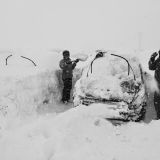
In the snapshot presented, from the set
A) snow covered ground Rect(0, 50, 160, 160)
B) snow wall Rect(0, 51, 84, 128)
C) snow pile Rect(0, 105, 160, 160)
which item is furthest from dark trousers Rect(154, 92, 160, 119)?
snow wall Rect(0, 51, 84, 128)

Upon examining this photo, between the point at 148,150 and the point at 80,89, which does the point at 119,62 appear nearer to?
the point at 80,89

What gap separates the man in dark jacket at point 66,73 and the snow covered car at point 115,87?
39.7 inches

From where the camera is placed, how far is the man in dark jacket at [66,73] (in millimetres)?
A: 10469

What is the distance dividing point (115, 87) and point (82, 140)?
2.07 meters

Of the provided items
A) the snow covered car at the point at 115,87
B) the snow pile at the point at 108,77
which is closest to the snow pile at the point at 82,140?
the snow covered car at the point at 115,87

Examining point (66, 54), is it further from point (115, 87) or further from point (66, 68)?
point (115, 87)

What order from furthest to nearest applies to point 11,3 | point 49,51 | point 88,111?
point 11,3 → point 49,51 → point 88,111

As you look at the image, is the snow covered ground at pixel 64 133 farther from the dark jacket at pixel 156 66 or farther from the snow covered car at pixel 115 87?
the dark jacket at pixel 156 66

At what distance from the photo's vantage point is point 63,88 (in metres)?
10.8

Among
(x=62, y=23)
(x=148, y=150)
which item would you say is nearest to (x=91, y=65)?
(x=148, y=150)

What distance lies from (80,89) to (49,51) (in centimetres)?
382

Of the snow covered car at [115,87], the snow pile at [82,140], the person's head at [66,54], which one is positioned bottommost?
the snow pile at [82,140]

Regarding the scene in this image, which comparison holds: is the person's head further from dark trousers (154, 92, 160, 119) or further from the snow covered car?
dark trousers (154, 92, 160, 119)

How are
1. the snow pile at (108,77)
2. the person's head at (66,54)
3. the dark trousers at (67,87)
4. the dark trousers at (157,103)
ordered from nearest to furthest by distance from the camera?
the snow pile at (108,77), the dark trousers at (157,103), the person's head at (66,54), the dark trousers at (67,87)
